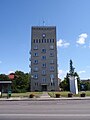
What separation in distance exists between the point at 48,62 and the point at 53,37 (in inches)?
434

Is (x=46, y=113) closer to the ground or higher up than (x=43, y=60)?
closer to the ground

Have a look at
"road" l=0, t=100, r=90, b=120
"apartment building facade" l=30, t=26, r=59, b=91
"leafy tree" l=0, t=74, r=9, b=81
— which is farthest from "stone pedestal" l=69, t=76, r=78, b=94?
"leafy tree" l=0, t=74, r=9, b=81

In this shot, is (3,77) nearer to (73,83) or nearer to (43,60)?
(43,60)

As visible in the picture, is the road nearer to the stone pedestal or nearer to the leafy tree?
the stone pedestal

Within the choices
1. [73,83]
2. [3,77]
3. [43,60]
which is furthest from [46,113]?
[3,77]

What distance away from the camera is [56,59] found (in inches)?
4281

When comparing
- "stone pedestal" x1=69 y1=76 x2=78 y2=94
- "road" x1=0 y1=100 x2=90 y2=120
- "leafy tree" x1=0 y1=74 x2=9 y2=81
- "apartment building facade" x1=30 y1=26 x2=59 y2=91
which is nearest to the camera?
"road" x1=0 y1=100 x2=90 y2=120

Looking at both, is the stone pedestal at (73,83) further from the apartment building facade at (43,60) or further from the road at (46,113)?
the apartment building facade at (43,60)

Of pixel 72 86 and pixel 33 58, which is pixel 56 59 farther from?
pixel 72 86

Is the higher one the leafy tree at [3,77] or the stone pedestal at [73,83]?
the leafy tree at [3,77]

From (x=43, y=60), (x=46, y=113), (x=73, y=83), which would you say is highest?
(x=43, y=60)

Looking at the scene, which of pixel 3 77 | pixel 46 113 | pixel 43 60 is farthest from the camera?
pixel 3 77

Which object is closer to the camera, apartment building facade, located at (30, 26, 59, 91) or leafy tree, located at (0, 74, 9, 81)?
apartment building facade, located at (30, 26, 59, 91)

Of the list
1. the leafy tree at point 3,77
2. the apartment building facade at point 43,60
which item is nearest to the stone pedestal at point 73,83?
the apartment building facade at point 43,60
